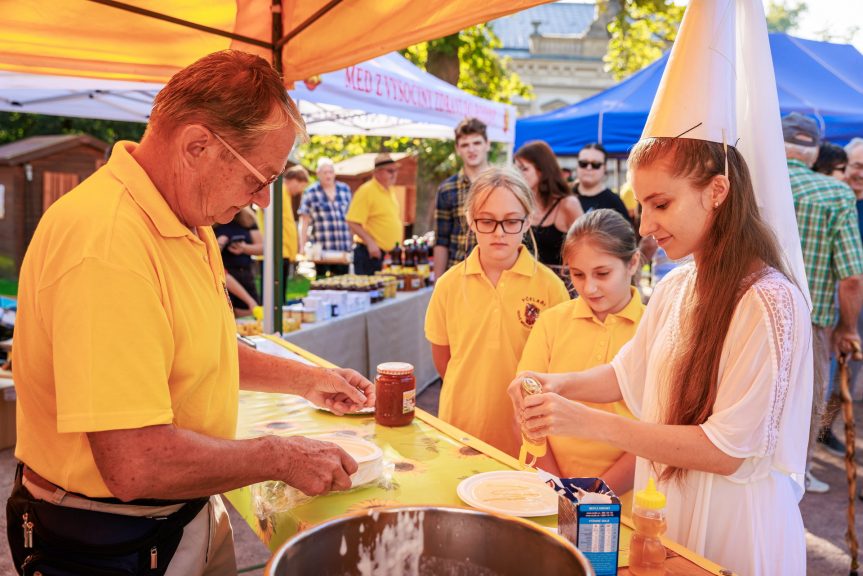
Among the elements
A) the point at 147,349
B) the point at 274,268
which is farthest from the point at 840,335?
the point at 147,349

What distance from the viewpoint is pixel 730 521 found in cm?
151

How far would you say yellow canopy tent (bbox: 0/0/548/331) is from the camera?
2.70 m

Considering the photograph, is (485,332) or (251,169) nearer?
(251,169)

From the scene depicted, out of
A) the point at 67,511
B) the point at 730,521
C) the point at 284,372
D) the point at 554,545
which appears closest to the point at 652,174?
the point at 730,521

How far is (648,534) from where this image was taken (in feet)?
4.20

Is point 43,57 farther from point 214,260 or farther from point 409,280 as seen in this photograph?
point 409,280

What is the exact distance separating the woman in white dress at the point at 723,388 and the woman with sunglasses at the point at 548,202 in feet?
9.69

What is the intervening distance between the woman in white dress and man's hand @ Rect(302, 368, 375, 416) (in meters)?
0.71

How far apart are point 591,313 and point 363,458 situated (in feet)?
3.71

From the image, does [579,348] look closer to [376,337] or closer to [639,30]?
[376,337]

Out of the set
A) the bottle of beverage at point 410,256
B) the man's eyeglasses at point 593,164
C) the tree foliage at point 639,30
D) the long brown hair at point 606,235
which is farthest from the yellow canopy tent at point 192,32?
the tree foliage at point 639,30

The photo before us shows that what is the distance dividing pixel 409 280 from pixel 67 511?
17.9 ft

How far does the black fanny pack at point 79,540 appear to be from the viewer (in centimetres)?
140

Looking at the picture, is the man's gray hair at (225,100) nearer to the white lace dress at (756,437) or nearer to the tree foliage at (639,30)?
the white lace dress at (756,437)
